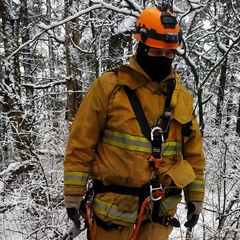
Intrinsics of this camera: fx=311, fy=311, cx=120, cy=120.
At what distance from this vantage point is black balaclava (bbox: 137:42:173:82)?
80.7 inches

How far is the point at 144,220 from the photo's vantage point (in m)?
2.08

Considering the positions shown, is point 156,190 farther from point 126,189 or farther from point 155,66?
point 155,66

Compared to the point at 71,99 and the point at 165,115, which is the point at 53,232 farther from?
the point at 71,99

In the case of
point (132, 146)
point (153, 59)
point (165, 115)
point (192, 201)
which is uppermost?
point (153, 59)

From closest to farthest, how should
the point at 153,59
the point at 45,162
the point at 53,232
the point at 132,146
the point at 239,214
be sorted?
the point at 132,146
the point at 153,59
the point at 53,232
the point at 239,214
the point at 45,162

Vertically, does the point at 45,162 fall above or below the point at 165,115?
below

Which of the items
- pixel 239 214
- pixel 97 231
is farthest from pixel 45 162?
pixel 97 231

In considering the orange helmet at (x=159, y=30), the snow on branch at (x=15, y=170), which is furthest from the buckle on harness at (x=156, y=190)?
the snow on branch at (x=15, y=170)

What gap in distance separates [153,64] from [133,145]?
0.56m

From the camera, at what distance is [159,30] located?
1.95 m

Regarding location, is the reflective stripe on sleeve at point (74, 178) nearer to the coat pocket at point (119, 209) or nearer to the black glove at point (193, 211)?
the coat pocket at point (119, 209)

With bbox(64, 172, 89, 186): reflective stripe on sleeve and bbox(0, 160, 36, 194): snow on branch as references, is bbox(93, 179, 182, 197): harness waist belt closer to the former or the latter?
bbox(64, 172, 89, 186): reflective stripe on sleeve

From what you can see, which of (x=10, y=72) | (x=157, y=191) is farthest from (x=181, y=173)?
(x=10, y=72)

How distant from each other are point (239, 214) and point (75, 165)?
11.8ft
